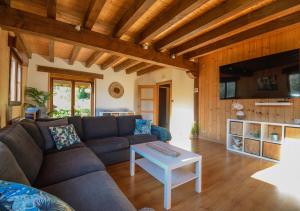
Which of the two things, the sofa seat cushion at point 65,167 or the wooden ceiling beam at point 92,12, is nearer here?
the sofa seat cushion at point 65,167

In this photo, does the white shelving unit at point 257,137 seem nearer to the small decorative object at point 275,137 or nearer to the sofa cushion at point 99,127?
the small decorative object at point 275,137

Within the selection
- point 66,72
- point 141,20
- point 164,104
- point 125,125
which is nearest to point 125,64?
point 66,72

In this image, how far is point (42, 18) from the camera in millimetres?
2287

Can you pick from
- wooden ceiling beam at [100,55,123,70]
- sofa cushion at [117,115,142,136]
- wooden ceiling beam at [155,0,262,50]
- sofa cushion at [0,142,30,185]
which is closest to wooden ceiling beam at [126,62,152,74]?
wooden ceiling beam at [100,55,123,70]

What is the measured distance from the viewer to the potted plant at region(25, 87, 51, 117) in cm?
420

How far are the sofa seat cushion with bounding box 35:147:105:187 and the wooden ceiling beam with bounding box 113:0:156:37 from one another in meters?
1.98

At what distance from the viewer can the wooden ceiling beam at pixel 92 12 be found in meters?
2.00

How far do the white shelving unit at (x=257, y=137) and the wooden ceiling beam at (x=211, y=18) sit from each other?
2.09m

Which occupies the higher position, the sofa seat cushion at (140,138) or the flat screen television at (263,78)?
the flat screen television at (263,78)

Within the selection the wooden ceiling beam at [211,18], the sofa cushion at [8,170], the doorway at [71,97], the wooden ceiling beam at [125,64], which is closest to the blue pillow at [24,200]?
the sofa cushion at [8,170]

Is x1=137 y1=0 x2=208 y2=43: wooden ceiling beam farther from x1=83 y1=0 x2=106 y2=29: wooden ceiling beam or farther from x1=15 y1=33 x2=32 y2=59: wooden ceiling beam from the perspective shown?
x1=15 y1=33 x2=32 y2=59: wooden ceiling beam

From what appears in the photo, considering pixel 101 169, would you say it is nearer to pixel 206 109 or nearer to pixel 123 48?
pixel 123 48

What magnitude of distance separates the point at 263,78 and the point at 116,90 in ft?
14.8

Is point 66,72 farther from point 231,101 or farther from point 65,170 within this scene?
point 231,101
